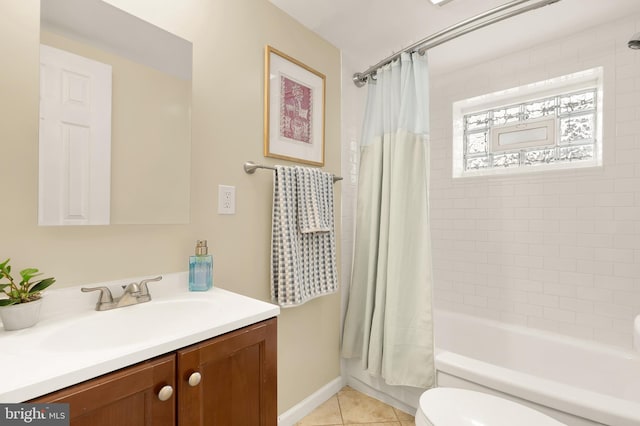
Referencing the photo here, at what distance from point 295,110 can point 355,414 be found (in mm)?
1800

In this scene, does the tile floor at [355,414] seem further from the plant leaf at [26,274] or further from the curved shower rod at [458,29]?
the curved shower rod at [458,29]

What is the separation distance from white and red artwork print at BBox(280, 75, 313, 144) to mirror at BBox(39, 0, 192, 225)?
20.6 inches

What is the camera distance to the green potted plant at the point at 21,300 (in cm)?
80

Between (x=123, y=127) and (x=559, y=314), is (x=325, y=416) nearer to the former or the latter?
(x=559, y=314)

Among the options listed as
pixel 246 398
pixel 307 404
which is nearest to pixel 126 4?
pixel 246 398

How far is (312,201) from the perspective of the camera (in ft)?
5.32

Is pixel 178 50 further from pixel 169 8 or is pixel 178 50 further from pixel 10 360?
pixel 10 360

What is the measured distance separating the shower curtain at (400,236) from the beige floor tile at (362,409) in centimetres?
22

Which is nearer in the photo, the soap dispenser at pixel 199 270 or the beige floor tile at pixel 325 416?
the soap dispenser at pixel 199 270

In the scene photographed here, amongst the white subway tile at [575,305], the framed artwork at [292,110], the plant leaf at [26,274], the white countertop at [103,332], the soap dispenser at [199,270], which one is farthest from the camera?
the white subway tile at [575,305]

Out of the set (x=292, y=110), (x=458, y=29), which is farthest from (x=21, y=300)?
(x=458, y=29)

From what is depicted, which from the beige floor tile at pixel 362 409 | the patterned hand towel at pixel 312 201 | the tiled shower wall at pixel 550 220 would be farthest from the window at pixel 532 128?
the beige floor tile at pixel 362 409

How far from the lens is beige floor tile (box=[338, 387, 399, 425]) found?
5.74 feet

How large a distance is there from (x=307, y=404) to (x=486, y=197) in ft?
6.03
